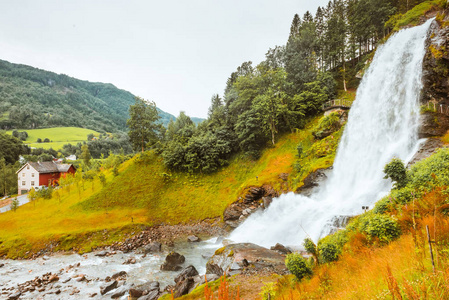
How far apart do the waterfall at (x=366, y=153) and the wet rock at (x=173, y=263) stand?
6.90 meters

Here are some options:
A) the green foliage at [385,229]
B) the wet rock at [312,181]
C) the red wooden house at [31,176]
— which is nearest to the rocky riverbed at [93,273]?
the wet rock at [312,181]

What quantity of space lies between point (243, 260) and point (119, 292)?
9.82 metres

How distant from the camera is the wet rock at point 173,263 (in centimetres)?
1809

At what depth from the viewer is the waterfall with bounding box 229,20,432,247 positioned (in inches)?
704

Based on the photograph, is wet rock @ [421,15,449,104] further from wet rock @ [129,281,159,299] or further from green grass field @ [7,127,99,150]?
green grass field @ [7,127,99,150]

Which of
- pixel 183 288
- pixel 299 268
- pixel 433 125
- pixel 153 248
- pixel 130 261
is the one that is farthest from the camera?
pixel 153 248

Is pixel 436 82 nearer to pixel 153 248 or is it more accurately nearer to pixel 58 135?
pixel 153 248

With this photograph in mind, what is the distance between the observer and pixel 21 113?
14312 centimetres

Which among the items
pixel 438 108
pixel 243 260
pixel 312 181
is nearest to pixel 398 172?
pixel 243 260

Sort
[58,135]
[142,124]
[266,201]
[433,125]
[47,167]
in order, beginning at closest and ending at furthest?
[433,125]
[266,201]
[142,124]
[47,167]
[58,135]

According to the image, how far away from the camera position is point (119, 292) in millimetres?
14680

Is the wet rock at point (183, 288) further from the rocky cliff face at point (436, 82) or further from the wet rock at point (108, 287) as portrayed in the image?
the rocky cliff face at point (436, 82)

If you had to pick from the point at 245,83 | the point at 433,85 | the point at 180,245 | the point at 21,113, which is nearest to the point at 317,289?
the point at 180,245

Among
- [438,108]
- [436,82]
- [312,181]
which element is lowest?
[312,181]
